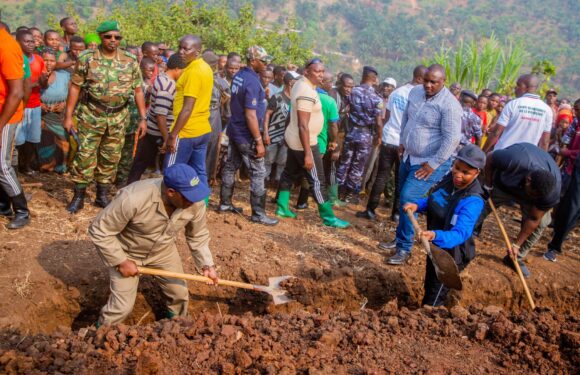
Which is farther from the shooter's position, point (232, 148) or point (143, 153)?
point (232, 148)

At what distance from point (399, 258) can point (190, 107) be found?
8.78 ft

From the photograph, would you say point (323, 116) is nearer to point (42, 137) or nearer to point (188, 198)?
point (188, 198)

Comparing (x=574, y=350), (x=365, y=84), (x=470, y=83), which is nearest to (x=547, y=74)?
(x=470, y=83)

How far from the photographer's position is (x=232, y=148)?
602 centimetres

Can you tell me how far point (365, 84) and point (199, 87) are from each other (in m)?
2.82

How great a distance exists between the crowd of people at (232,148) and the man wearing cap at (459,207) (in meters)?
0.01

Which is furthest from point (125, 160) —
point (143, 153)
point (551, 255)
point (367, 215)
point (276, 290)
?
point (551, 255)

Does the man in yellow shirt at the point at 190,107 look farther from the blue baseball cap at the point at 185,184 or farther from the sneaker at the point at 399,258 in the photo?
the sneaker at the point at 399,258

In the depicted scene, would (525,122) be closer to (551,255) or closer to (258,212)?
(551,255)

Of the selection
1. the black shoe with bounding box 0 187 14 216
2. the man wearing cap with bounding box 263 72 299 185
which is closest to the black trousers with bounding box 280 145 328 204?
the man wearing cap with bounding box 263 72 299 185

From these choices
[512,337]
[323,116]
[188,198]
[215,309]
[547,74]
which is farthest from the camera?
[547,74]

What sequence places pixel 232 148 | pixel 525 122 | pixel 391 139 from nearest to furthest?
pixel 232 148, pixel 525 122, pixel 391 139

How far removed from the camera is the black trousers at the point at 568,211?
607 cm

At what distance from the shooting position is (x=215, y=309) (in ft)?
16.2
